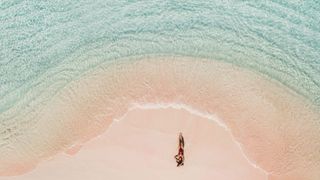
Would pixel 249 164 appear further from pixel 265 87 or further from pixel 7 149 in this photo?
pixel 7 149

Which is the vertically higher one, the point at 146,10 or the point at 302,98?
the point at 146,10

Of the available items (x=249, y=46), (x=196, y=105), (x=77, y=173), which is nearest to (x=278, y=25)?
(x=249, y=46)

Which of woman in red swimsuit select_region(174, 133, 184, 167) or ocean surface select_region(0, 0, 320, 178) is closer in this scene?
woman in red swimsuit select_region(174, 133, 184, 167)

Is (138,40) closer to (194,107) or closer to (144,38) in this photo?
(144,38)

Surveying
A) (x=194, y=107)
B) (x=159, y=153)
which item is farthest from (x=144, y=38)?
(x=159, y=153)

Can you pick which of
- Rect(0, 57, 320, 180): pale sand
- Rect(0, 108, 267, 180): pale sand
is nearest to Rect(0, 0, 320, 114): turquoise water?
Rect(0, 57, 320, 180): pale sand

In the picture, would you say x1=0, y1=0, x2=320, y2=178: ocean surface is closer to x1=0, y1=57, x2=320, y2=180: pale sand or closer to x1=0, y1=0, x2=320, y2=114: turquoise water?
x1=0, y1=0, x2=320, y2=114: turquoise water
